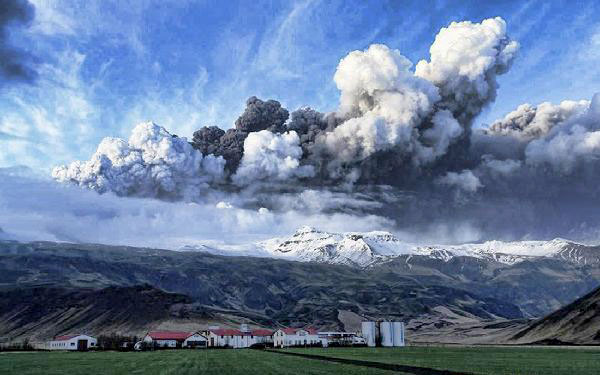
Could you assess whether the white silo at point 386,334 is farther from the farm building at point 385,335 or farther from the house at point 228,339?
the house at point 228,339

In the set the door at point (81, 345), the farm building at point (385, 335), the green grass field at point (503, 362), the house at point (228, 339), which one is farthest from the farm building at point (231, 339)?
the green grass field at point (503, 362)

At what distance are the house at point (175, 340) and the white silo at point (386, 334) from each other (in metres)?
58.3

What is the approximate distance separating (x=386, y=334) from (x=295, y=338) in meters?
31.0

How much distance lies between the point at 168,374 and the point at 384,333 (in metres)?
145

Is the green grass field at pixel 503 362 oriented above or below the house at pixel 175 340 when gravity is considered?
above

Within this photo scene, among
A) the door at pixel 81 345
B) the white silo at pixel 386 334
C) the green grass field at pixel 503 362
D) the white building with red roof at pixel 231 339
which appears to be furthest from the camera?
the white silo at pixel 386 334

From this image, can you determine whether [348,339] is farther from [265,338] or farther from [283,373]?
[283,373]

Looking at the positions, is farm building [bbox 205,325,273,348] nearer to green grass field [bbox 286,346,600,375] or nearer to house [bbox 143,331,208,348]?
house [bbox 143,331,208,348]

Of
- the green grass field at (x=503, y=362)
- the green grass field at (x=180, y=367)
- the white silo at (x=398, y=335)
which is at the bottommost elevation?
the white silo at (x=398, y=335)

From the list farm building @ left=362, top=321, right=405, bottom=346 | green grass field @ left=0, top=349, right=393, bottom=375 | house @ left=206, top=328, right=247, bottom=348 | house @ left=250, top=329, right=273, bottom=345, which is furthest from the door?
green grass field @ left=0, top=349, right=393, bottom=375

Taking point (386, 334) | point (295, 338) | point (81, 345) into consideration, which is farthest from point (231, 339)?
point (386, 334)

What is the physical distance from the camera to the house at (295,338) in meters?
186

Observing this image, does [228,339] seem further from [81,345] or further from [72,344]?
[72,344]

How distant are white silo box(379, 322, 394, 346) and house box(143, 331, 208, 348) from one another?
58350 millimetres
